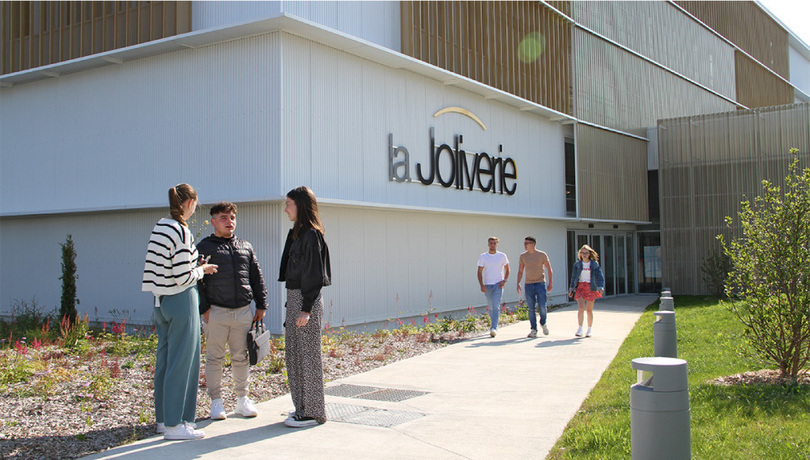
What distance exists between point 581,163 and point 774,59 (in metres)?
24.2

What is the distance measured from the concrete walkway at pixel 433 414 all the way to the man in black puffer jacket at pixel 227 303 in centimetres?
37

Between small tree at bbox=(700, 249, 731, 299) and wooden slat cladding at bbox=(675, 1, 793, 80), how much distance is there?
13.5m

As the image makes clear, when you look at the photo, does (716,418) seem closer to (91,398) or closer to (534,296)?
(91,398)

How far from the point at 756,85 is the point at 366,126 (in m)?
31.2

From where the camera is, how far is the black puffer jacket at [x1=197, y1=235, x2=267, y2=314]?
623cm

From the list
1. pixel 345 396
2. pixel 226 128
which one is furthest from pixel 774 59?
pixel 345 396

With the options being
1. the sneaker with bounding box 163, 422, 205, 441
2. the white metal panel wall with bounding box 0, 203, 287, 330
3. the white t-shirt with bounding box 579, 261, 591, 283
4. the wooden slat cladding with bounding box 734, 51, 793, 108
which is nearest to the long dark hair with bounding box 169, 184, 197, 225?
the sneaker with bounding box 163, 422, 205, 441

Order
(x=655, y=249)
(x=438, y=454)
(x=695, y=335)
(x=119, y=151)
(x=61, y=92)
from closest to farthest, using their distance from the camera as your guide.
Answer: (x=438, y=454)
(x=695, y=335)
(x=119, y=151)
(x=61, y=92)
(x=655, y=249)

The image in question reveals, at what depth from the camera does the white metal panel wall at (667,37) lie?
2599cm

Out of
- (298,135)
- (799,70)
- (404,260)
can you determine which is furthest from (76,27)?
(799,70)

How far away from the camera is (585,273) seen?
502 inches

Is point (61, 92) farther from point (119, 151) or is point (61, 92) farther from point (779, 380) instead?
point (779, 380)

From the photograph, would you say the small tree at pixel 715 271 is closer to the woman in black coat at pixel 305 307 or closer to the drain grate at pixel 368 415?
the drain grate at pixel 368 415

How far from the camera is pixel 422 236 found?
17000 millimetres
